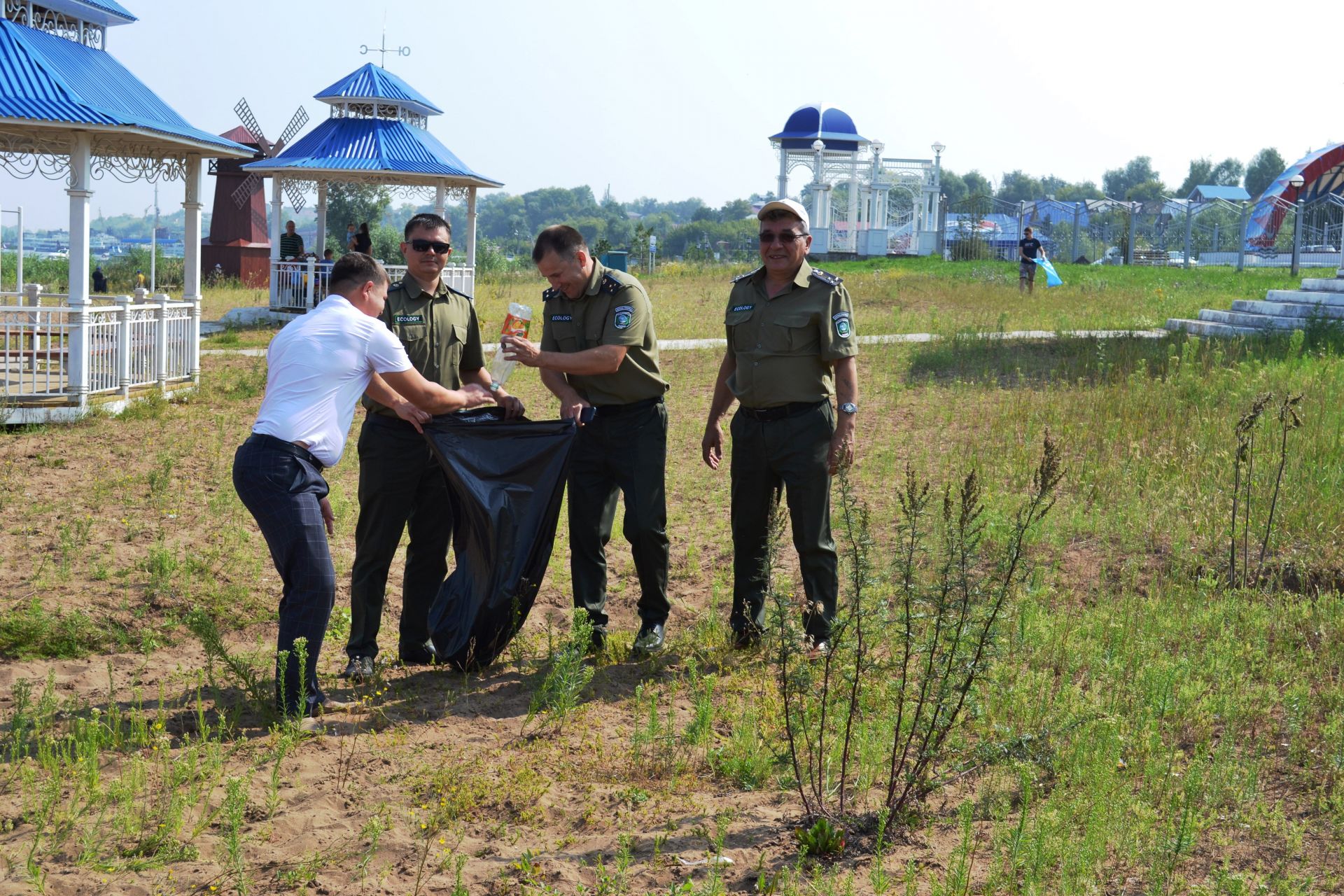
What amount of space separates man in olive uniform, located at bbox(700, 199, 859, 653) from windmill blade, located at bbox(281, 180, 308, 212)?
64.5 feet

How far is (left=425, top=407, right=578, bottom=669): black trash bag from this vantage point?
502 centimetres

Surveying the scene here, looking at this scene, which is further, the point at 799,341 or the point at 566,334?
the point at 566,334

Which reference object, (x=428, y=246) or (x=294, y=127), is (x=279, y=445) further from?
(x=294, y=127)

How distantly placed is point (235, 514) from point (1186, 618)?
226 inches

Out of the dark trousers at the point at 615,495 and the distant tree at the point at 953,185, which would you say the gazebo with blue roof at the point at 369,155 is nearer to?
the dark trousers at the point at 615,495

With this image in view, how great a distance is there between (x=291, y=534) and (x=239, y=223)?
34710 millimetres

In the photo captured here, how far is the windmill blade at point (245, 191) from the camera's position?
3469cm

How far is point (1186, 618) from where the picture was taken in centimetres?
580

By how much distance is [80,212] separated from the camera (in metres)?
12.0

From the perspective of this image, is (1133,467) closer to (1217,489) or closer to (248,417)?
(1217,489)

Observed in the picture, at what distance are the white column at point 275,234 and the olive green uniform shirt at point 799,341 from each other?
716 inches

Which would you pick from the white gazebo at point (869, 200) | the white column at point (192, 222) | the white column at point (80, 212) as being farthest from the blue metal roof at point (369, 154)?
the white gazebo at point (869, 200)

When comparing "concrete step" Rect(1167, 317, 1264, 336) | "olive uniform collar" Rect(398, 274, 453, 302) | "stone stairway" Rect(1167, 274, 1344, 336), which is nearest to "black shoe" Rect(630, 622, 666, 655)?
"olive uniform collar" Rect(398, 274, 453, 302)

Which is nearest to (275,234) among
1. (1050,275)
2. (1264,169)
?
(1050,275)
